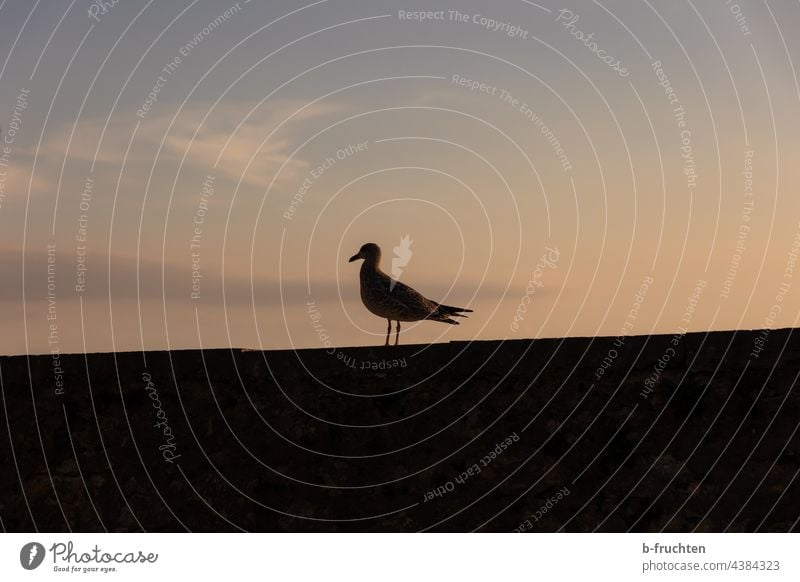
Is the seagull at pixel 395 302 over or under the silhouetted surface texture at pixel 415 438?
over

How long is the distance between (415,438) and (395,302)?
2474 mm

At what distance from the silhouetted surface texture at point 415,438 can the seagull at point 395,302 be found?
2.21 metres

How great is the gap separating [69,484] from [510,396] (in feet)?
8.65

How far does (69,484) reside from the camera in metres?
6.04

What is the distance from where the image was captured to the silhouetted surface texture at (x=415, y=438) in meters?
5.55

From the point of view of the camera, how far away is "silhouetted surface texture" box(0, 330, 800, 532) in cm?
555

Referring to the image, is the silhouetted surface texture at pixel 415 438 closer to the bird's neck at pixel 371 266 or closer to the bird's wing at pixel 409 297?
the bird's wing at pixel 409 297

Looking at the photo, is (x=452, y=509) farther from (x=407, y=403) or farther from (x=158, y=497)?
(x=158, y=497)

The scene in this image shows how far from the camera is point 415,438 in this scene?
582 centimetres

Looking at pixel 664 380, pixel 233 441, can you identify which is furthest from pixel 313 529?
pixel 664 380

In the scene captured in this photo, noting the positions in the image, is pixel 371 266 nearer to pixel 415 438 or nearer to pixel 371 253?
pixel 371 253

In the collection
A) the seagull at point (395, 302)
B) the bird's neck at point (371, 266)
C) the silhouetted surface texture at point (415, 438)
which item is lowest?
the silhouetted surface texture at point (415, 438)

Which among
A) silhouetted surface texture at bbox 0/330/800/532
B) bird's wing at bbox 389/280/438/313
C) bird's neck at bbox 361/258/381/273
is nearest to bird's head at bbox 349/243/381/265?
bird's neck at bbox 361/258/381/273

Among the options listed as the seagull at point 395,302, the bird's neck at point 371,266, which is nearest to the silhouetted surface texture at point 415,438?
the seagull at point 395,302
